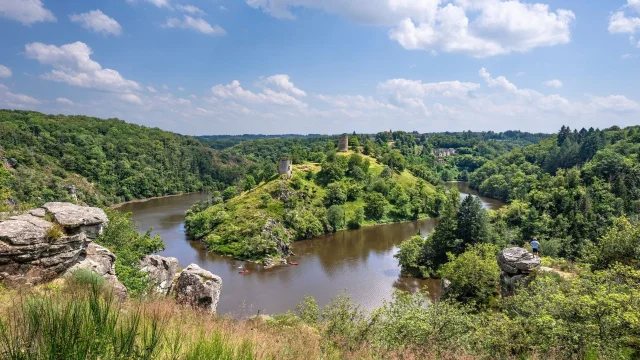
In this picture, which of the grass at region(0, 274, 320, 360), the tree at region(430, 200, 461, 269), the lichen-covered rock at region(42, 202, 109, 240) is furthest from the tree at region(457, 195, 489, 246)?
the grass at region(0, 274, 320, 360)

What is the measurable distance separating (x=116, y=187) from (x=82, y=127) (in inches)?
1320

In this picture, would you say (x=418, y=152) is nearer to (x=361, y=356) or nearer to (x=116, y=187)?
(x=116, y=187)

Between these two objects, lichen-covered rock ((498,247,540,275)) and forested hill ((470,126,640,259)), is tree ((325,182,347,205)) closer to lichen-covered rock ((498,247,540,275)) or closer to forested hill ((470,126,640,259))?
forested hill ((470,126,640,259))

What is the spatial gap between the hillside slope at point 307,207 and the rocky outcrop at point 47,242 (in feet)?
102

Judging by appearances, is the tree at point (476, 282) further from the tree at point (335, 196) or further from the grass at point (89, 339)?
the tree at point (335, 196)

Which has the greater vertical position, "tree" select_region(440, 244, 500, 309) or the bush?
the bush

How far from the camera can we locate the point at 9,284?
8.22m

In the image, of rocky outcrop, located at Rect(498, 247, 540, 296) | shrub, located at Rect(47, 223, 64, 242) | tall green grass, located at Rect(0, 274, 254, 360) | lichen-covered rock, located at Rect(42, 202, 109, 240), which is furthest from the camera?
rocky outcrop, located at Rect(498, 247, 540, 296)

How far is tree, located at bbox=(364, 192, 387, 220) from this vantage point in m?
61.7

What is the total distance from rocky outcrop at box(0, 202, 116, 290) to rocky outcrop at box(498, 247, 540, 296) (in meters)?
18.6

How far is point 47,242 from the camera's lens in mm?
9641

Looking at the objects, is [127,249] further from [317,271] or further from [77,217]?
[317,271]

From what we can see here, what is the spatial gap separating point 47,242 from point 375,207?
5517 cm

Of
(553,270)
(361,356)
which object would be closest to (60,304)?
(361,356)
